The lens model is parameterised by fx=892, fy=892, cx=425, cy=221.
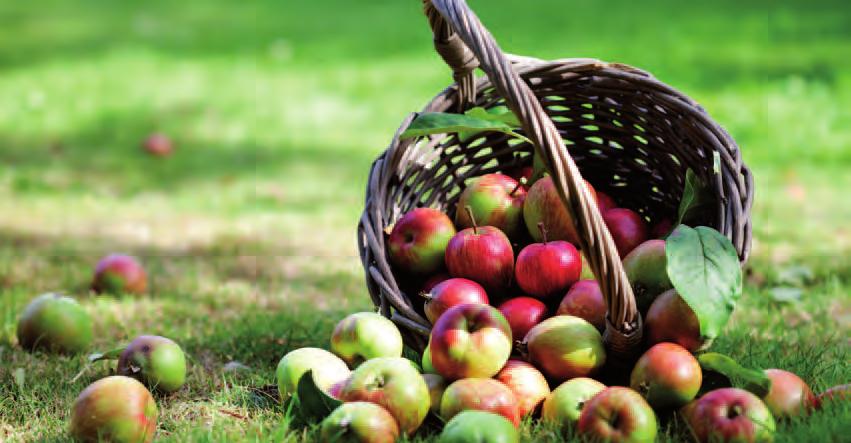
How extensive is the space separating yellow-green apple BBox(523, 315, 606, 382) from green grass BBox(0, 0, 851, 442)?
8.7 inches

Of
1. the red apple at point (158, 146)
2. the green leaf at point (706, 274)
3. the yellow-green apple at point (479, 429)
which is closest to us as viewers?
the yellow-green apple at point (479, 429)

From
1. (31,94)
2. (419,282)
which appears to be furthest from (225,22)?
(419,282)

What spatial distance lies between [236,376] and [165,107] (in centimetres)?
477

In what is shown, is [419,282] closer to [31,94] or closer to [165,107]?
[165,107]

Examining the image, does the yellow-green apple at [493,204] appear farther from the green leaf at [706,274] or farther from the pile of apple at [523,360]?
the green leaf at [706,274]

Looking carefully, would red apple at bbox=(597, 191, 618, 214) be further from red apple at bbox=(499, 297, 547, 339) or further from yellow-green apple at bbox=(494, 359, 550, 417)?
yellow-green apple at bbox=(494, 359, 550, 417)

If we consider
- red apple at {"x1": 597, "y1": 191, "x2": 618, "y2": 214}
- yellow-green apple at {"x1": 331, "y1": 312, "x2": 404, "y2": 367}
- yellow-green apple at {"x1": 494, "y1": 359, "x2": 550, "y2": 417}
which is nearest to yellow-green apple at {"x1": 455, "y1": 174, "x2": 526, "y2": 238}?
red apple at {"x1": 597, "y1": 191, "x2": 618, "y2": 214}

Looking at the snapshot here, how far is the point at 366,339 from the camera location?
6.82ft

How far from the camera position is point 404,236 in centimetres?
235

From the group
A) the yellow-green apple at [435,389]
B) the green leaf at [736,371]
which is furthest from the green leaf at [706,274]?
the yellow-green apple at [435,389]

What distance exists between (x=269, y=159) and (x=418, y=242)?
3.70 m

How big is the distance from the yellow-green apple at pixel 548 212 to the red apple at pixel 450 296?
270 millimetres

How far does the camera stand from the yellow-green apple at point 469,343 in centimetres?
190

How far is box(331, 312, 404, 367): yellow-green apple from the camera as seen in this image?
82.0 inches
